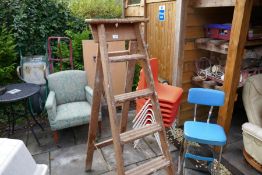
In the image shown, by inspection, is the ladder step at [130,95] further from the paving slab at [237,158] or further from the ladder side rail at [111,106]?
the paving slab at [237,158]

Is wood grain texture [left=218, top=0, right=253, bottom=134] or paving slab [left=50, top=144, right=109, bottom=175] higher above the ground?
wood grain texture [left=218, top=0, right=253, bottom=134]

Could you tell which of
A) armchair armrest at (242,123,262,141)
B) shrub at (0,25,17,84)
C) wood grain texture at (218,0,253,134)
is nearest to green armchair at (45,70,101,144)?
shrub at (0,25,17,84)

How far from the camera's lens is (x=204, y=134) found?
2336 mm

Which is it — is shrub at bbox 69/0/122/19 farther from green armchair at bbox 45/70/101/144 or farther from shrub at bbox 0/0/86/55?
green armchair at bbox 45/70/101/144

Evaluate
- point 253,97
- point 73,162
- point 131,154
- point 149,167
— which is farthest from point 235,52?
point 73,162

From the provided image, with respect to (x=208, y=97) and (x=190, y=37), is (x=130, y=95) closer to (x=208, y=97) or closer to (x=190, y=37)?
(x=208, y=97)

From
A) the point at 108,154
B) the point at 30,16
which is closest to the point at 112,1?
the point at 30,16

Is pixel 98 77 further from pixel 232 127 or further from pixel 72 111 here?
pixel 232 127

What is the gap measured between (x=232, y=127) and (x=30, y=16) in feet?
15.1

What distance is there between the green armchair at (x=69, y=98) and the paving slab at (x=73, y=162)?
0.88 feet

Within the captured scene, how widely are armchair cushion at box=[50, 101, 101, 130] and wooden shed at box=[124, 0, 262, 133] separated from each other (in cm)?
149

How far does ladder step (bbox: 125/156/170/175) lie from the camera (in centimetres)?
176

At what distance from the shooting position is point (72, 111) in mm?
3139

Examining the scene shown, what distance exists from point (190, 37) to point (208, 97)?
1.15 metres
